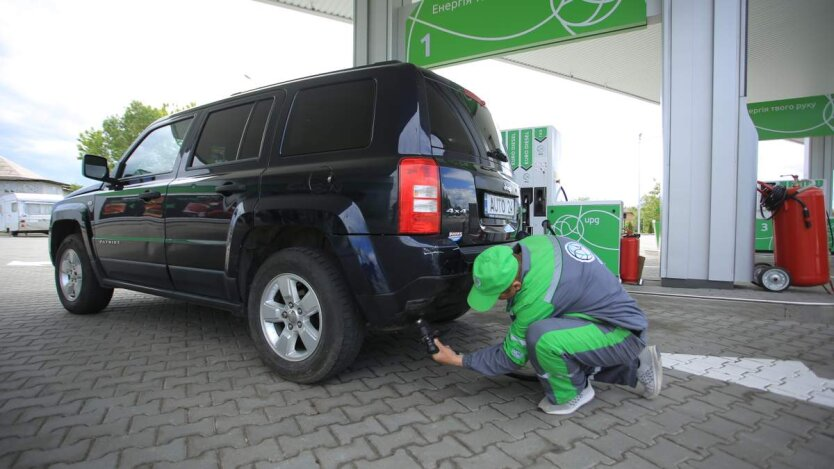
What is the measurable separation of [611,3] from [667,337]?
484 centimetres

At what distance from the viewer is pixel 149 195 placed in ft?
10.3

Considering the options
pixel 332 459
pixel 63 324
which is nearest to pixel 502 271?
pixel 332 459

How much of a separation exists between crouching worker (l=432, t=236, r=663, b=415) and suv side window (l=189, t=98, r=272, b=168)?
1.73 metres

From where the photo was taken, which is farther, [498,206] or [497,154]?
[497,154]

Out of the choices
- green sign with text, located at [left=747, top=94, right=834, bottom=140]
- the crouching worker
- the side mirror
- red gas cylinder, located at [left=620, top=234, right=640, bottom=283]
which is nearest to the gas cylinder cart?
red gas cylinder, located at [left=620, top=234, right=640, bottom=283]

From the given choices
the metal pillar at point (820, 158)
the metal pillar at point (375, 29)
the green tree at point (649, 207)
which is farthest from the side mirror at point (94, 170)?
the green tree at point (649, 207)

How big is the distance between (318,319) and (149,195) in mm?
1860

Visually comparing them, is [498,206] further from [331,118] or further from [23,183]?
[23,183]

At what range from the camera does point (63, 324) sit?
147 inches

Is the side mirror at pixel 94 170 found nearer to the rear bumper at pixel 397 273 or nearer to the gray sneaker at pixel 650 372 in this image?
the rear bumper at pixel 397 273

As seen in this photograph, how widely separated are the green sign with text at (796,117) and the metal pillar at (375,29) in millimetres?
13557

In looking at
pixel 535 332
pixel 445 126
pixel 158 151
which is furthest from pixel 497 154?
pixel 158 151

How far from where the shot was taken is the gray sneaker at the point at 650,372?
2152 mm

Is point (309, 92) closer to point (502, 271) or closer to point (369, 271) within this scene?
point (369, 271)
